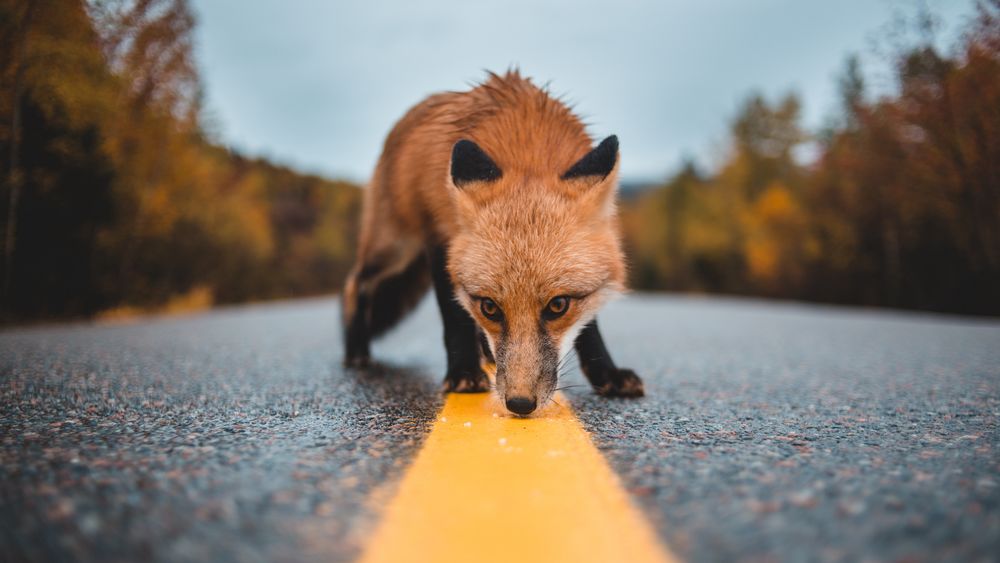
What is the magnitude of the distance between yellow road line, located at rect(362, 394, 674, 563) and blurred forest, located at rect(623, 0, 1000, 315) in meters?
1.96

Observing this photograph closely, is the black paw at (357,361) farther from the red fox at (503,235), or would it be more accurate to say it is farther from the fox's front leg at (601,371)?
the fox's front leg at (601,371)

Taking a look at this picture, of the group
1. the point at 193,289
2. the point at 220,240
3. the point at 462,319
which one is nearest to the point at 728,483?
the point at 462,319

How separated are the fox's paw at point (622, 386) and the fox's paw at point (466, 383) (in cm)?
69

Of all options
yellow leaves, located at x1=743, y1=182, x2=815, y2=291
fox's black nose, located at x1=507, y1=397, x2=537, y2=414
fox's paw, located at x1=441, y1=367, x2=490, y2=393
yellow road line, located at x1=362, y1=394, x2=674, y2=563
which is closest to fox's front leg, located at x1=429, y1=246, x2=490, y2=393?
fox's paw, located at x1=441, y1=367, x2=490, y2=393

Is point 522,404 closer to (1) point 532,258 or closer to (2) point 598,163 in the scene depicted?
(1) point 532,258

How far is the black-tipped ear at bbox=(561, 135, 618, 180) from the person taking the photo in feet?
10.2

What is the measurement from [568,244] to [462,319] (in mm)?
917

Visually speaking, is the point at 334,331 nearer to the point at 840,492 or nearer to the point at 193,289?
the point at 840,492

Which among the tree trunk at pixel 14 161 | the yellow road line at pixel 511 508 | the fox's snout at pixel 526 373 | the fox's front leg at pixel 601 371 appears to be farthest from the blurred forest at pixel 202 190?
the yellow road line at pixel 511 508

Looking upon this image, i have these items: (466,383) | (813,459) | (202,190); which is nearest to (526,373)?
(466,383)

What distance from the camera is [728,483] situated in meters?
1.75

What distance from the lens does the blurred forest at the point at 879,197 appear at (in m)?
15.2

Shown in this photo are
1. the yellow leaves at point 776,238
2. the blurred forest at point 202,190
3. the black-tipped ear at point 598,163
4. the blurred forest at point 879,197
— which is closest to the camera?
the black-tipped ear at point 598,163

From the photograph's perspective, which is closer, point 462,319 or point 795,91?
point 462,319
